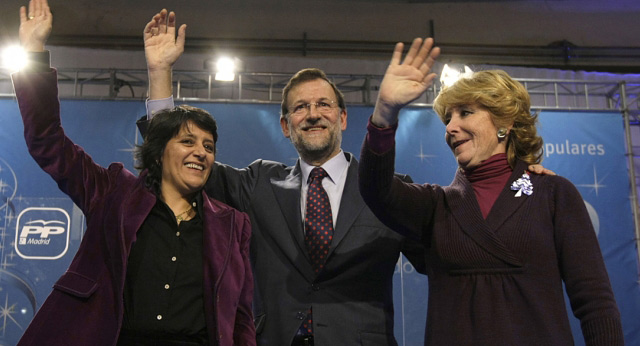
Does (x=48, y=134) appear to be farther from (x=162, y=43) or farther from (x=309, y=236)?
(x=309, y=236)

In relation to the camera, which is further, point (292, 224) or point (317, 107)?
point (317, 107)

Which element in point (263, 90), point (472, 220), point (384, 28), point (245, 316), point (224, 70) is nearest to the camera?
point (472, 220)

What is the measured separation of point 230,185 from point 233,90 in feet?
13.0

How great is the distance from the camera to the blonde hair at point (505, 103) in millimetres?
1818

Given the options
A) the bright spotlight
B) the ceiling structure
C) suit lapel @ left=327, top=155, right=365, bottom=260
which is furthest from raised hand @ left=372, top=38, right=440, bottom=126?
the ceiling structure

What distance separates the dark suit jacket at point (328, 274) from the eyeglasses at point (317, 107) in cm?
33

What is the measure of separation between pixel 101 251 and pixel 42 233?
319 centimetres

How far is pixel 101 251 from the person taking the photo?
1.83m

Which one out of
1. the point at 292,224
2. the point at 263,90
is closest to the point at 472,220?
the point at 292,224

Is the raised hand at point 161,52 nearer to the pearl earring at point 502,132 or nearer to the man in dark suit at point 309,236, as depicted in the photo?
the man in dark suit at point 309,236

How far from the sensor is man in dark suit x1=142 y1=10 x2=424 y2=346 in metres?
2.07

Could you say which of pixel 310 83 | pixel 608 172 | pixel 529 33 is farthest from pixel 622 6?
pixel 310 83

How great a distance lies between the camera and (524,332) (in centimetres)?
157

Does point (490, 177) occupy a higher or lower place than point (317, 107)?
lower
